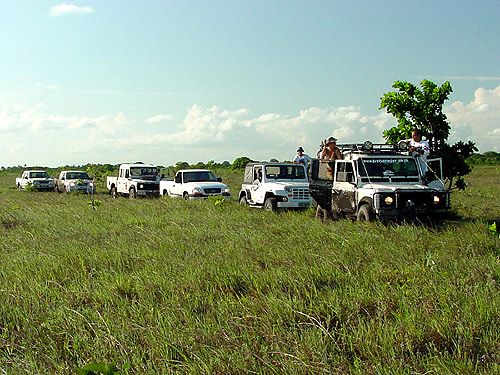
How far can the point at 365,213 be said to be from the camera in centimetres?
1405

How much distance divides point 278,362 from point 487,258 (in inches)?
198

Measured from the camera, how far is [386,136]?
698 inches

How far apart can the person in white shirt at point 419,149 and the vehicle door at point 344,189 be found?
1601 millimetres

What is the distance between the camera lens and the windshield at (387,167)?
48.2ft

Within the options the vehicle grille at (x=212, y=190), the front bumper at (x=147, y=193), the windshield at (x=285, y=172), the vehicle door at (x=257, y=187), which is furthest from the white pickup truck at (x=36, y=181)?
the windshield at (x=285, y=172)

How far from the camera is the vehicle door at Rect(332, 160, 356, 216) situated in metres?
14.7

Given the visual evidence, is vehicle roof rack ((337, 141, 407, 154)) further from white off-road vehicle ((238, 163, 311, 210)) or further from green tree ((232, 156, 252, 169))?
green tree ((232, 156, 252, 169))

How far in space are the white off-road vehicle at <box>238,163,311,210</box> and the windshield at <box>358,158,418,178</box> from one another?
426cm

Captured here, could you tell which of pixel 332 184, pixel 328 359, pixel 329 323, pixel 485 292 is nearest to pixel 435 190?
pixel 332 184

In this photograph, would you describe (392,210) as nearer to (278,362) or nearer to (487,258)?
(487,258)

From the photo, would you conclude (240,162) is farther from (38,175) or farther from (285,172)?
(285,172)

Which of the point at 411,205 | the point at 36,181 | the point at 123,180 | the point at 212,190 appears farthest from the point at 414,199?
the point at 36,181

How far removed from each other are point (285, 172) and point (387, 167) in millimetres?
5584

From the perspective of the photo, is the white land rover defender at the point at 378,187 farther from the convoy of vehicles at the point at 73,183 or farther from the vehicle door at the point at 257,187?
the convoy of vehicles at the point at 73,183
